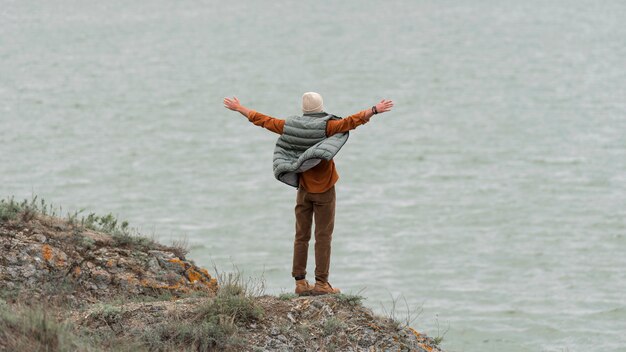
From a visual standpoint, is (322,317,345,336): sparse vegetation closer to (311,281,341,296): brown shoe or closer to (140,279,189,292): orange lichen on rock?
(311,281,341,296): brown shoe

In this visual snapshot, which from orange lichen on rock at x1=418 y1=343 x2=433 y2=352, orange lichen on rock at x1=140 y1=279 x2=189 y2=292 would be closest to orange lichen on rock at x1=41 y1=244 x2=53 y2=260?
orange lichen on rock at x1=140 y1=279 x2=189 y2=292

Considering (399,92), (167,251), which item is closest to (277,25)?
(399,92)

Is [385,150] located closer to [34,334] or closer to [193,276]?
[193,276]

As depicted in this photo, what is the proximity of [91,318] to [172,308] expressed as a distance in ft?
2.51

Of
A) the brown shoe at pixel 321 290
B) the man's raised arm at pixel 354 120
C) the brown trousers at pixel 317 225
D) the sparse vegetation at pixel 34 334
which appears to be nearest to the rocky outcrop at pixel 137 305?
the sparse vegetation at pixel 34 334

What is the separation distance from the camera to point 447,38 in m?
82.4

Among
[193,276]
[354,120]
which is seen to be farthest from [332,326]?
[193,276]

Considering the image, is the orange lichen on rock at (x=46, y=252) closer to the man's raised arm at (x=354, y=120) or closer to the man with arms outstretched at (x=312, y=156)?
the man with arms outstretched at (x=312, y=156)

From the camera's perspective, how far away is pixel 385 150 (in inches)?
1715

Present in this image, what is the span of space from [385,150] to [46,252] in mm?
33241

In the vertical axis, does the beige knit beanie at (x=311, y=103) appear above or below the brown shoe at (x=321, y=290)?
above

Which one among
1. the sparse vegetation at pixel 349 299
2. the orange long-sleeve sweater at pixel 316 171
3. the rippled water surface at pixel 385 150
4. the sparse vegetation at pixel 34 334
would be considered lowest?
the sparse vegetation at pixel 34 334

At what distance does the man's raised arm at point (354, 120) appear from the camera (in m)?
9.98

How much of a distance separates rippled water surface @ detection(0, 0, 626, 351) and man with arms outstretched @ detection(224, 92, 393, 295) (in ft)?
36.3
